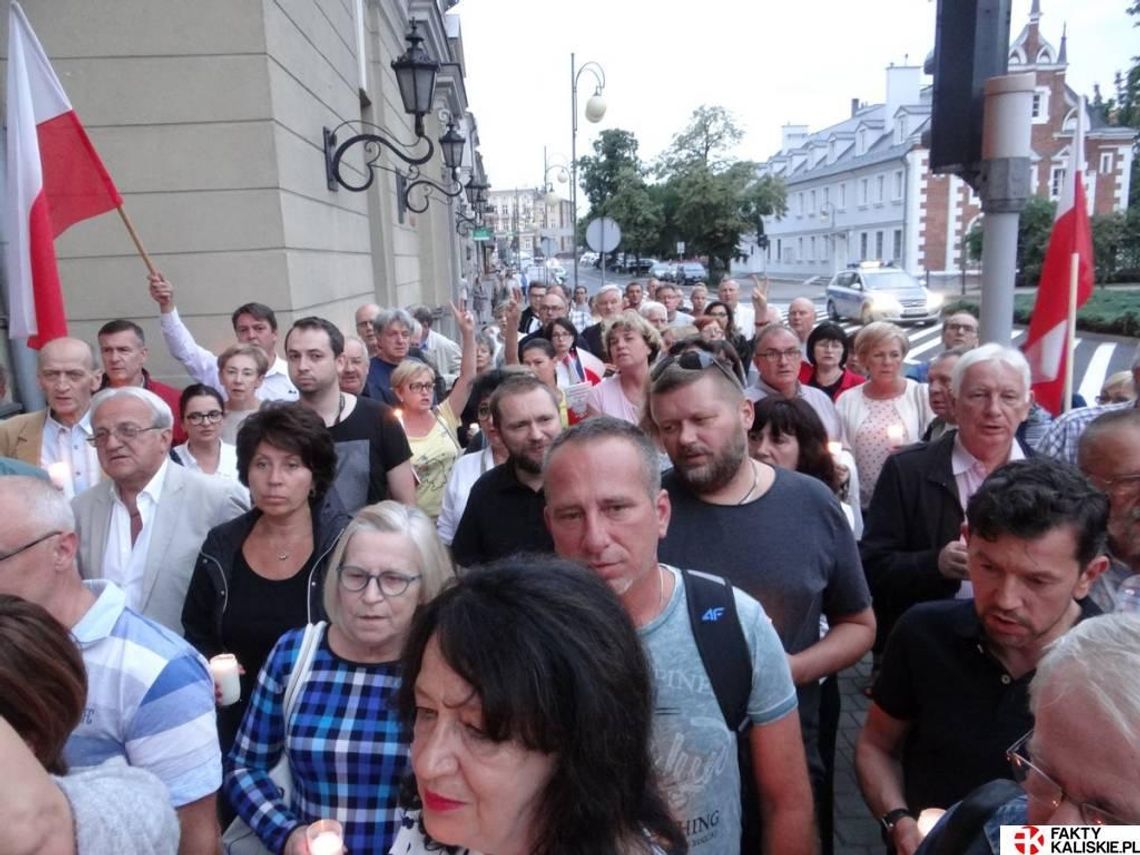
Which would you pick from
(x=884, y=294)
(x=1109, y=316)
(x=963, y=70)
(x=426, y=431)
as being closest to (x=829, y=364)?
(x=963, y=70)

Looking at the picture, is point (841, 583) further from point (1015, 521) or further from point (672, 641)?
point (672, 641)

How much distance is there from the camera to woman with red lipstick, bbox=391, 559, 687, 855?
1188mm

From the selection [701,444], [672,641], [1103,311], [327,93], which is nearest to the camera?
[672,641]

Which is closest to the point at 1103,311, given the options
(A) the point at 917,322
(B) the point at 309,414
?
(A) the point at 917,322

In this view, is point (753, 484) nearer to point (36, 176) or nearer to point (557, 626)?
point (557, 626)

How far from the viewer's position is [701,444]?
7.91 feet

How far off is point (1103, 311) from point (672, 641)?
24.0 m

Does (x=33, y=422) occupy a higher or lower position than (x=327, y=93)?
lower

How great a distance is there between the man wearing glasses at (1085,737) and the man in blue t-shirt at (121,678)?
1657 mm

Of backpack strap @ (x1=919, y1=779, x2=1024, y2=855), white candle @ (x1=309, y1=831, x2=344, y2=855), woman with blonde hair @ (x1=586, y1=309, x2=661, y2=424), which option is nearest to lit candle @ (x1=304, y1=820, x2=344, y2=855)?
white candle @ (x1=309, y1=831, x2=344, y2=855)

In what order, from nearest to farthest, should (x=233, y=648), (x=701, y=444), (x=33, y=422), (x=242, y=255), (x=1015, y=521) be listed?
(x=1015, y=521)
(x=701, y=444)
(x=233, y=648)
(x=33, y=422)
(x=242, y=255)

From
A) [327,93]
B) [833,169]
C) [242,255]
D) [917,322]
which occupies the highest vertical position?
[833,169]

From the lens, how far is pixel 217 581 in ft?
9.05

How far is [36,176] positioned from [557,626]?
4.21 m
